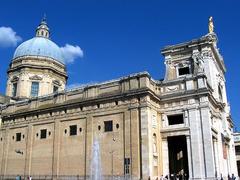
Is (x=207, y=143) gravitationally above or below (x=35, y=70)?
below

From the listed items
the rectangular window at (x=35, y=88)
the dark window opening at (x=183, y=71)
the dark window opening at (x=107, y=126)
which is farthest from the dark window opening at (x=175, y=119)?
the rectangular window at (x=35, y=88)

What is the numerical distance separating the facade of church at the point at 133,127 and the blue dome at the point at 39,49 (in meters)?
14.0

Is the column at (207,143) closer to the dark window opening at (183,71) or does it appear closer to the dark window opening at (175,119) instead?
the dark window opening at (175,119)

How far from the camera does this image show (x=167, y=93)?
35.0 m

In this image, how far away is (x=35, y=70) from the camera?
53281 millimetres

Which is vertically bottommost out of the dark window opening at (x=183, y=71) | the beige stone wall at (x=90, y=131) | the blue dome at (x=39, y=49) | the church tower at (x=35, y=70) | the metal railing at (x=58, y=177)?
the metal railing at (x=58, y=177)

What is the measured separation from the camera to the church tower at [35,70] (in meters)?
52.6

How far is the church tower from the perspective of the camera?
52.6 m

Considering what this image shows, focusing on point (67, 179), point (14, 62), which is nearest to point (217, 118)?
point (67, 179)

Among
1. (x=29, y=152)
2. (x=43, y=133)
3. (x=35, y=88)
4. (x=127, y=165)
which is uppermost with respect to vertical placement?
(x=35, y=88)

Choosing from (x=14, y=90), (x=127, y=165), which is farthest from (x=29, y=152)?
(x=14, y=90)

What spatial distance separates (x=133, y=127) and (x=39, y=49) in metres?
30.5

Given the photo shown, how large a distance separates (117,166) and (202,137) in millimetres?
9260

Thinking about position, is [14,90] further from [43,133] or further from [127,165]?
[127,165]
